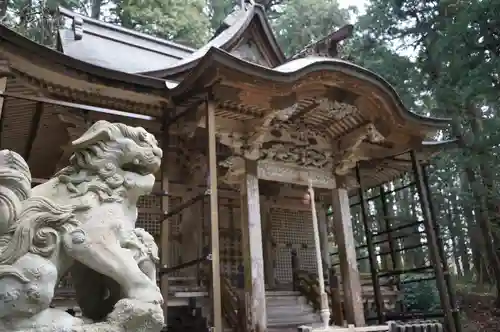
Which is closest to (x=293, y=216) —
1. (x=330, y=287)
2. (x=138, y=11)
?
(x=330, y=287)

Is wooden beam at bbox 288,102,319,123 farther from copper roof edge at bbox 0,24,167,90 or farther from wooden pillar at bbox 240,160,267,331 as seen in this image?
copper roof edge at bbox 0,24,167,90

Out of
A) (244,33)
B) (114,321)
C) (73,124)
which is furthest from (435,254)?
(244,33)

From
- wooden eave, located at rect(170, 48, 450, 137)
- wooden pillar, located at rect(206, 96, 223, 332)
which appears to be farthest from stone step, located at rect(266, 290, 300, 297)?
wooden eave, located at rect(170, 48, 450, 137)

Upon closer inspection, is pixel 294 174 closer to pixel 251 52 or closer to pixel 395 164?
pixel 395 164

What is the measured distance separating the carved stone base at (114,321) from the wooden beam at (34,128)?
3713 mm

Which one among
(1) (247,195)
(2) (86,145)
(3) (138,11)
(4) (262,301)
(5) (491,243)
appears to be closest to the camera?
(2) (86,145)

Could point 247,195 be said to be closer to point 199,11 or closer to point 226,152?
point 226,152

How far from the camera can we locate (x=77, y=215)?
240 cm

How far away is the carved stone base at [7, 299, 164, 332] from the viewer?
2.12m

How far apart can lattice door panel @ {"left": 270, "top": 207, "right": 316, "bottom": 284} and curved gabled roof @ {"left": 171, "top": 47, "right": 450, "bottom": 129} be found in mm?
3538

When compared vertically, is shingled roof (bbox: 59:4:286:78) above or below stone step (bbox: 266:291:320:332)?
above

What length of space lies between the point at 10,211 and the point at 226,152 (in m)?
4.89

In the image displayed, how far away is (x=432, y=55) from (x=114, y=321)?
41.3 feet

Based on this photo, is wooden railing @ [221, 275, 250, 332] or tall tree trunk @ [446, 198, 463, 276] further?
tall tree trunk @ [446, 198, 463, 276]
